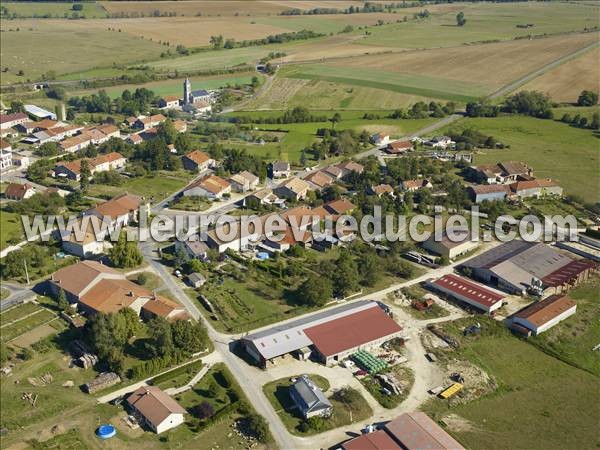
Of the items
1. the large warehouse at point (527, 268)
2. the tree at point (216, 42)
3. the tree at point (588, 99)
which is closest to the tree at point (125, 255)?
the large warehouse at point (527, 268)

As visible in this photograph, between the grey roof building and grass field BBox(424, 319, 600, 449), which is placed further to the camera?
the grey roof building

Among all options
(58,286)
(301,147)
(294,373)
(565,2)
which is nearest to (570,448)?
(294,373)

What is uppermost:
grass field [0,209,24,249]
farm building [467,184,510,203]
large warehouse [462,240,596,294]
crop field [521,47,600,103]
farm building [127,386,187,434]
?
crop field [521,47,600,103]

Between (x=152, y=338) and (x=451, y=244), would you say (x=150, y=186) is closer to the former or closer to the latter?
(x=152, y=338)

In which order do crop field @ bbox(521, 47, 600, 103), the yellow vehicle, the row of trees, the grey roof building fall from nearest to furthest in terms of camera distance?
the grey roof building → the yellow vehicle → the row of trees → crop field @ bbox(521, 47, 600, 103)

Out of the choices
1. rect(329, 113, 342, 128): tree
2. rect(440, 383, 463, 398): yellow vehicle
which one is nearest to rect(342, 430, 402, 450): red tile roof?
rect(440, 383, 463, 398): yellow vehicle

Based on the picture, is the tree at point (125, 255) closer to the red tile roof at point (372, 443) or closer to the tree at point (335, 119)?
the red tile roof at point (372, 443)

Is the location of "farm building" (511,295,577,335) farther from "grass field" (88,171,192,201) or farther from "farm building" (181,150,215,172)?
"farm building" (181,150,215,172)
